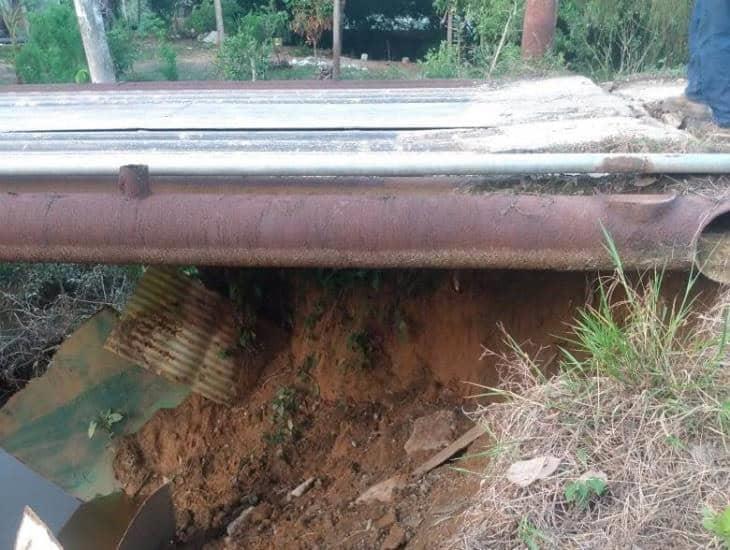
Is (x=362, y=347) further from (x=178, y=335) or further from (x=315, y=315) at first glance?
(x=178, y=335)

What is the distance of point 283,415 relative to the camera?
4117mm

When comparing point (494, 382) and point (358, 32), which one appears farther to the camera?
point (358, 32)

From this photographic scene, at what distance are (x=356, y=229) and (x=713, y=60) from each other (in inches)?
85.3

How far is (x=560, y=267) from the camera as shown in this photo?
2.30 m

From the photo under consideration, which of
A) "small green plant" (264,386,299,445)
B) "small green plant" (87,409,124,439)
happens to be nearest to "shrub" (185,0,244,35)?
"small green plant" (87,409,124,439)

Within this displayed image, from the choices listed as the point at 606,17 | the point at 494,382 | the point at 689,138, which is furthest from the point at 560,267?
the point at 606,17

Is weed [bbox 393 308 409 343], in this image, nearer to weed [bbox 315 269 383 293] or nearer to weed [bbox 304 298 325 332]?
weed [bbox 315 269 383 293]

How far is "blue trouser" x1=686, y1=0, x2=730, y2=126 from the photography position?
3.46 metres

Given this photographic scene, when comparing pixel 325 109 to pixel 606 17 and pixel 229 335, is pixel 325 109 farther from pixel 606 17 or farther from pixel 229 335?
pixel 606 17

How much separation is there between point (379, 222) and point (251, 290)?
2.15 meters

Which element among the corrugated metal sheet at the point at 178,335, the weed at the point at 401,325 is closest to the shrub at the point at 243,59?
the corrugated metal sheet at the point at 178,335

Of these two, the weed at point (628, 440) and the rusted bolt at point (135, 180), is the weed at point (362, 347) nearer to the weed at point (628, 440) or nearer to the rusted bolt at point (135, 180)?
the weed at point (628, 440)

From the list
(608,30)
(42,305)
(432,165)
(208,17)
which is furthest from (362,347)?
(208,17)

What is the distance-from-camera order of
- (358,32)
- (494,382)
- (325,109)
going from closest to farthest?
(494,382), (325,109), (358,32)
